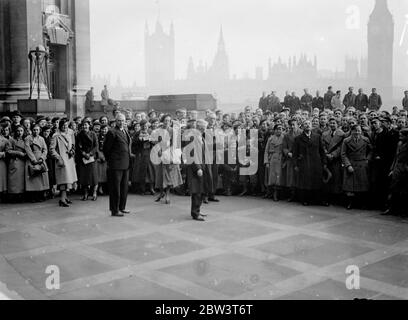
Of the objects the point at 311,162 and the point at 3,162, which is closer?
the point at 311,162

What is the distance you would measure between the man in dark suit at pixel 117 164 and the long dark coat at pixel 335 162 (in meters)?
4.78

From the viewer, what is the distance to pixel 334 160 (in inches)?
502

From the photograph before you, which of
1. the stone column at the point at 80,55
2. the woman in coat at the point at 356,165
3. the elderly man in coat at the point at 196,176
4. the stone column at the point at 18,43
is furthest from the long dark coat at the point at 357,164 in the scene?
the stone column at the point at 80,55

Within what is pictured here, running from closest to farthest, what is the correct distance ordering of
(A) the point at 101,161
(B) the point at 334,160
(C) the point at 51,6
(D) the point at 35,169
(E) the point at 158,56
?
1. (B) the point at 334,160
2. (D) the point at 35,169
3. (A) the point at 101,161
4. (C) the point at 51,6
5. (E) the point at 158,56

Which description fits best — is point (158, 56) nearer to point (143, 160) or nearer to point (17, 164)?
point (143, 160)

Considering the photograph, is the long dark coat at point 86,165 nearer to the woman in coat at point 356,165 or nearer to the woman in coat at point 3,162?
the woman in coat at point 3,162

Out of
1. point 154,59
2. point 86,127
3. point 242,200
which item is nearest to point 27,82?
point 86,127

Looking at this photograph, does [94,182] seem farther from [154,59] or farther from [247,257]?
[154,59]

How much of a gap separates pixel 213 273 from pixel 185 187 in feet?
22.7

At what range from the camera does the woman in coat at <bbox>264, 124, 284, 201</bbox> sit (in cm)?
1334

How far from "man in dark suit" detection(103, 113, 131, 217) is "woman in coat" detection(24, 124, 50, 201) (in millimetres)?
Answer: 2407

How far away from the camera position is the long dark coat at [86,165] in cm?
1340

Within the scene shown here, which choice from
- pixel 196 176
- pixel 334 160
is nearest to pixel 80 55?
pixel 334 160

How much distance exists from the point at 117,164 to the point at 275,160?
4168 mm
